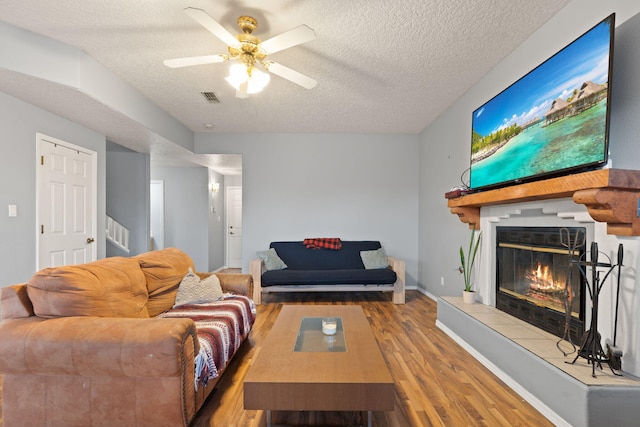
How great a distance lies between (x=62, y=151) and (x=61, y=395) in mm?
3128

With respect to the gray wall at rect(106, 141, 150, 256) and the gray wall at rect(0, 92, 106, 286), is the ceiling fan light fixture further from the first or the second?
the gray wall at rect(106, 141, 150, 256)

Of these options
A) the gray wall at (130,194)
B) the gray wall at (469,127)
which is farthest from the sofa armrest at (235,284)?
the gray wall at (130,194)

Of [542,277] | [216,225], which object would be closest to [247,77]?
[542,277]

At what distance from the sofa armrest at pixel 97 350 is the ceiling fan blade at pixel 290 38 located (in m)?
1.79

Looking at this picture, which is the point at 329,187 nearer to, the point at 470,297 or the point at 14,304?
the point at 470,297

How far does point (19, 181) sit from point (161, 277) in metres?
1.97

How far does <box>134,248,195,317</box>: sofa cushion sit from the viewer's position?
2508 mm

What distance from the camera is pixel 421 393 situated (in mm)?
2168

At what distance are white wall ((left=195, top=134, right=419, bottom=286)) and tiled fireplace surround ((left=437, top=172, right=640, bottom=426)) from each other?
261cm

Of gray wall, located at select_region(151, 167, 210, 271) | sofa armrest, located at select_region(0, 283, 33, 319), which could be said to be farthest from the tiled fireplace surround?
gray wall, located at select_region(151, 167, 210, 271)

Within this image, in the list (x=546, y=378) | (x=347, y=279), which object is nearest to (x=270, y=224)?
(x=347, y=279)

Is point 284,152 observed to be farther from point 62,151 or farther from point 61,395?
point 61,395

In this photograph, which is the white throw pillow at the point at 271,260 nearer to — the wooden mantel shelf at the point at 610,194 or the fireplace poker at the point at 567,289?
the fireplace poker at the point at 567,289

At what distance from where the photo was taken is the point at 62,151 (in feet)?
12.5
